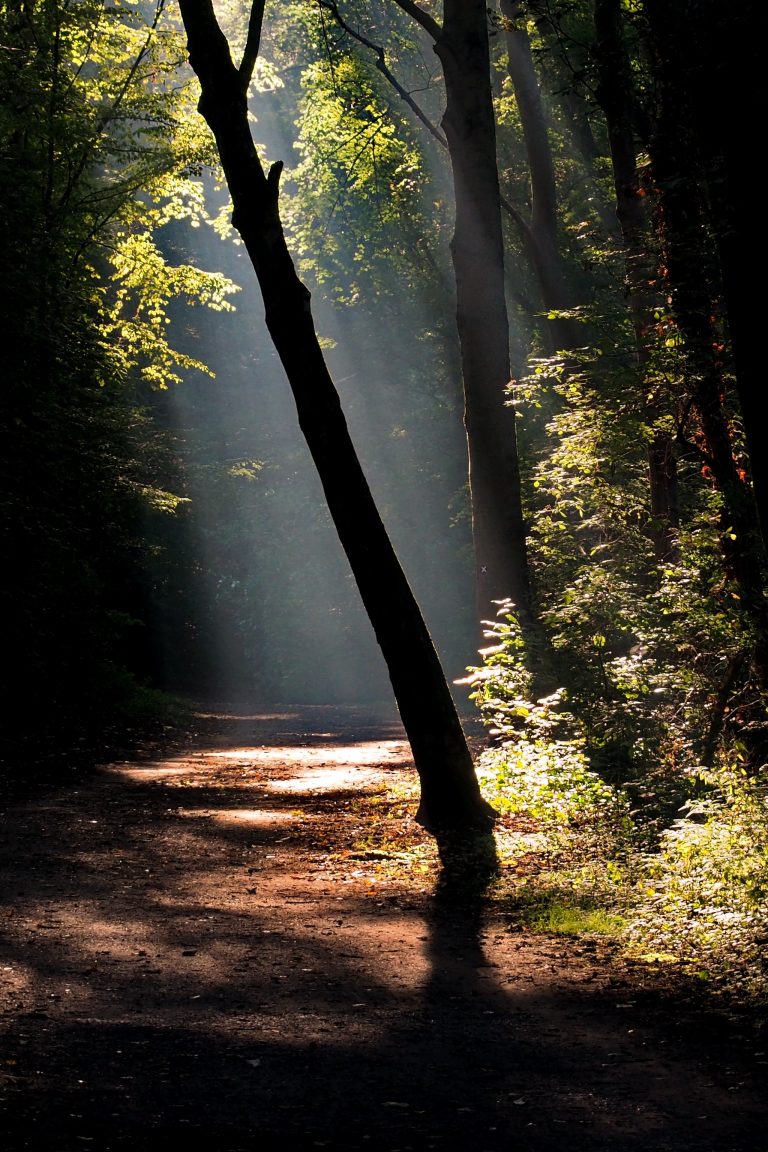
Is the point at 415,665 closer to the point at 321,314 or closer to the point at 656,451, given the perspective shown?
the point at 656,451

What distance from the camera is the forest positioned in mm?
7566

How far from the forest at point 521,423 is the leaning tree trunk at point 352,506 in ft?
0.09

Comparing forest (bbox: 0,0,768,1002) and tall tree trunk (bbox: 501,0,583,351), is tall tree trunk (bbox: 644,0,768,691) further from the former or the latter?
tall tree trunk (bbox: 501,0,583,351)

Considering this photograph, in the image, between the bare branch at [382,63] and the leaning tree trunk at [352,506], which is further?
the bare branch at [382,63]

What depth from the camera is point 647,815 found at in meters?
9.62

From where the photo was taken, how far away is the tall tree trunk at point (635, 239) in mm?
9578

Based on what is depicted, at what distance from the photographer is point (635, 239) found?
380 inches

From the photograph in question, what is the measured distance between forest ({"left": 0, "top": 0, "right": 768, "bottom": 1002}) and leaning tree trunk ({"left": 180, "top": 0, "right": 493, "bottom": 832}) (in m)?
0.03

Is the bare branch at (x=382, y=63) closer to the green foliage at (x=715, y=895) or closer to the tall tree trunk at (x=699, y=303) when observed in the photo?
the tall tree trunk at (x=699, y=303)

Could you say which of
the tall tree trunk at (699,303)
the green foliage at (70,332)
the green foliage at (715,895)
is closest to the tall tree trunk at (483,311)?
the tall tree trunk at (699,303)

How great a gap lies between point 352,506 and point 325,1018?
528cm

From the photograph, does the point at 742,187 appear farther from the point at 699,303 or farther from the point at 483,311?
the point at 483,311

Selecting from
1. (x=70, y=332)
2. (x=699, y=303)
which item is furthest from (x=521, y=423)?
(x=699, y=303)

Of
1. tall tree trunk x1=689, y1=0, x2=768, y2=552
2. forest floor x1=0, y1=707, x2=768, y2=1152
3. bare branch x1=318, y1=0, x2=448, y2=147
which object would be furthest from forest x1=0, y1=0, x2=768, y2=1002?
forest floor x1=0, y1=707, x2=768, y2=1152
